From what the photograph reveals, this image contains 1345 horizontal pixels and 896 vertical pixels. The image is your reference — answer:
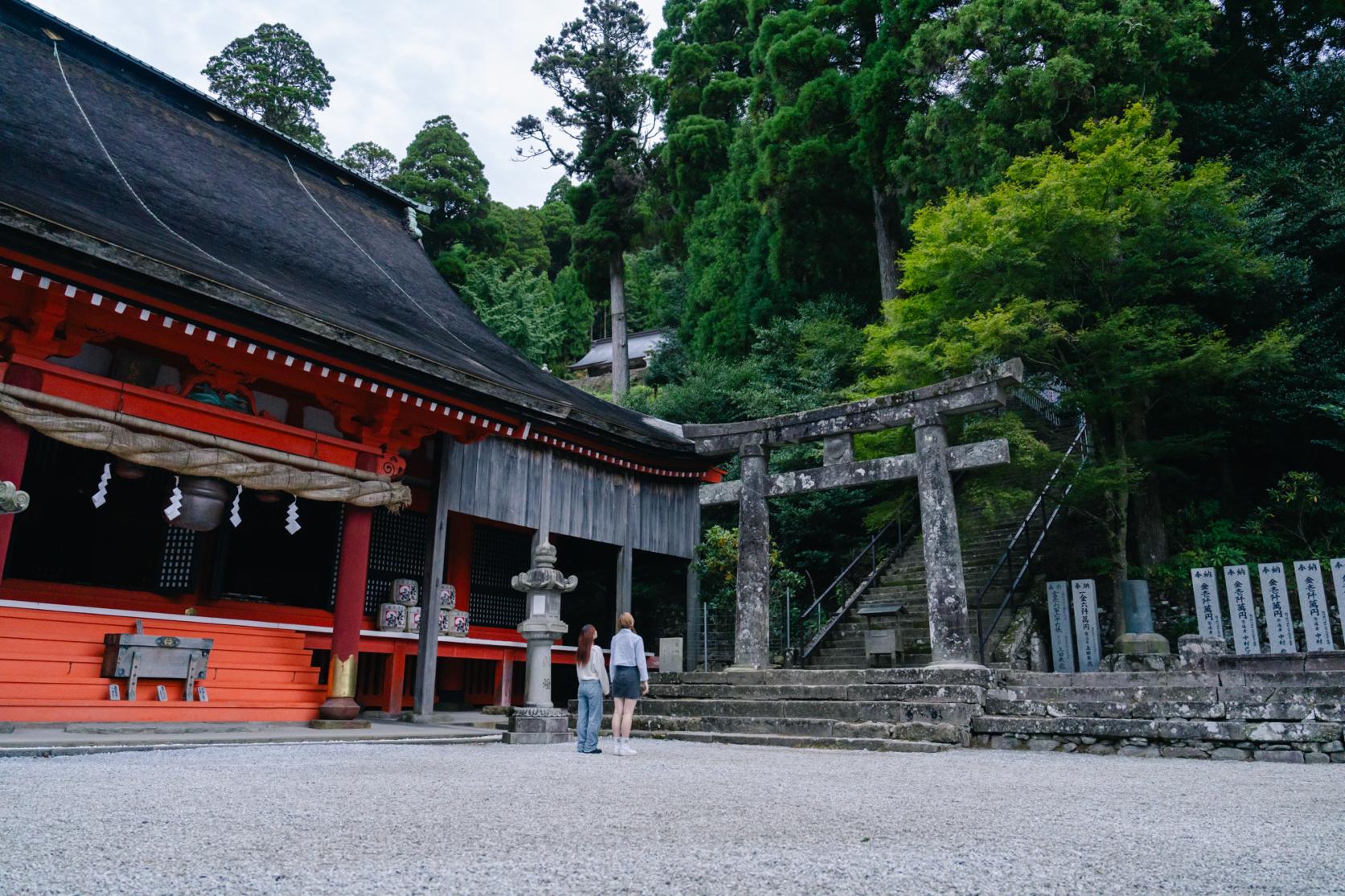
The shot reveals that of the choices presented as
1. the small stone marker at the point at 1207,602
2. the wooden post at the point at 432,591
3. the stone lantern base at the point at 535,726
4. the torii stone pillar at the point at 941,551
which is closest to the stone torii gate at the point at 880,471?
the torii stone pillar at the point at 941,551

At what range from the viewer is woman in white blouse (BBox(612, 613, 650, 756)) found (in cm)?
741

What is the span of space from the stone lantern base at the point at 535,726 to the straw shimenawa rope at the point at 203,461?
2.80m

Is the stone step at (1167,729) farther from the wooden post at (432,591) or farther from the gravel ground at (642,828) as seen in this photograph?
the wooden post at (432,591)

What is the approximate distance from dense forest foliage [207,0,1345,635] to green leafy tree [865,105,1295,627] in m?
0.05

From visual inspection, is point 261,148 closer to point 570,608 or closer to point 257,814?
point 570,608

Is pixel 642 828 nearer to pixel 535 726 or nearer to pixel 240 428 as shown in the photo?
pixel 535 726

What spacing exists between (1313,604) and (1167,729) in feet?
14.6

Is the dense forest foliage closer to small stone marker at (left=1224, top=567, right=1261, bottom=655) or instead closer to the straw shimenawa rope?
small stone marker at (left=1224, top=567, right=1261, bottom=655)

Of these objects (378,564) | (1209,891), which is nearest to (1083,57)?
(378,564)

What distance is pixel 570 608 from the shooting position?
16672 millimetres

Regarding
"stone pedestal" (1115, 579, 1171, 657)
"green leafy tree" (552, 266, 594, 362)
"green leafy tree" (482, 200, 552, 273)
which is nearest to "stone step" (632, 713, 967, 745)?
"stone pedestal" (1115, 579, 1171, 657)

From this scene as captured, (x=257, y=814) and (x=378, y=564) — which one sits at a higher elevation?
(x=378, y=564)

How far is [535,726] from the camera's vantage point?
329 inches

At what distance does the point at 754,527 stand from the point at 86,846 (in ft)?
30.9
